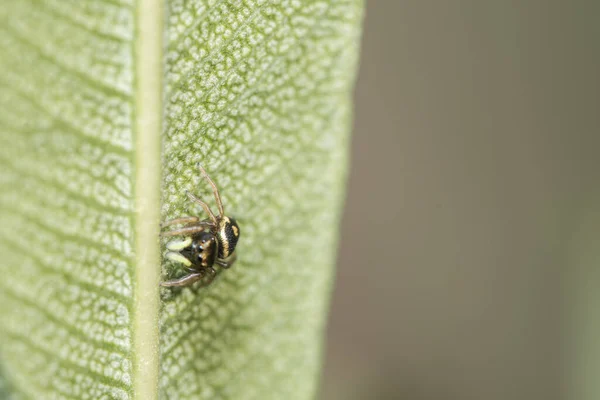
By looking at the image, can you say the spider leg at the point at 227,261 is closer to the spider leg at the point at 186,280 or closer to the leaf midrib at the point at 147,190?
the spider leg at the point at 186,280

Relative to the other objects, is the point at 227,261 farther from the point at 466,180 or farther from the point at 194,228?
the point at 466,180

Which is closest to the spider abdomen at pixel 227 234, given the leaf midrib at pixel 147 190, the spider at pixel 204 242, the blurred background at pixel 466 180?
the spider at pixel 204 242

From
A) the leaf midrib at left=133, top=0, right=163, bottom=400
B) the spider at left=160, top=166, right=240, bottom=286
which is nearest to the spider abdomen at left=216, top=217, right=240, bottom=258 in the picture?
the spider at left=160, top=166, right=240, bottom=286

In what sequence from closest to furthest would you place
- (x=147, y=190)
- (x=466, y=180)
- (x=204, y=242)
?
(x=147, y=190) < (x=204, y=242) < (x=466, y=180)

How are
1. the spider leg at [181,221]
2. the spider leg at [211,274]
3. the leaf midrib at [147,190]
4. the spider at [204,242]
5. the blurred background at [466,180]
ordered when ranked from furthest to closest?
1. the blurred background at [466,180]
2. the spider leg at [211,274]
3. the spider at [204,242]
4. the spider leg at [181,221]
5. the leaf midrib at [147,190]

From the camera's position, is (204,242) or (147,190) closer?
(147,190)

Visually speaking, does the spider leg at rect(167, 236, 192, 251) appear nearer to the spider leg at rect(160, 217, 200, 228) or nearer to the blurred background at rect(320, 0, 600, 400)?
the spider leg at rect(160, 217, 200, 228)

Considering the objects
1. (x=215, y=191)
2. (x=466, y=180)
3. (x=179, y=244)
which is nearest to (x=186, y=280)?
(x=179, y=244)

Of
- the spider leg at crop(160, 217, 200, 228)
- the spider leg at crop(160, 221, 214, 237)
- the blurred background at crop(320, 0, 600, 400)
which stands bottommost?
the blurred background at crop(320, 0, 600, 400)
